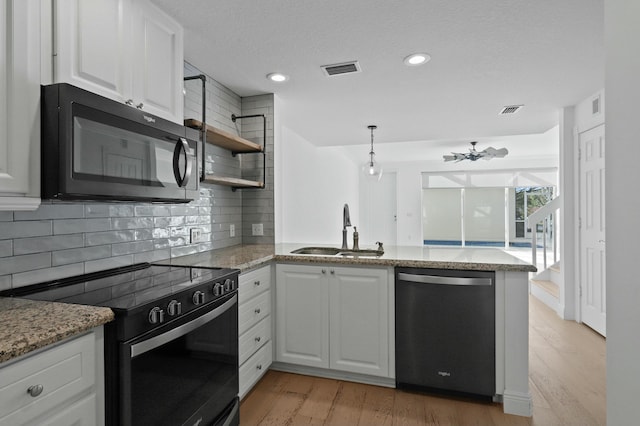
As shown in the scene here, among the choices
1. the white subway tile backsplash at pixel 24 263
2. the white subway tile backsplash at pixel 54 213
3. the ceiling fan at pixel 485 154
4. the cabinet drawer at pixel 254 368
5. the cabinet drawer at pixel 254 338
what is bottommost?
the cabinet drawer at pixel 254 368

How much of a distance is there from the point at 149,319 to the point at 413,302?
1.61 m

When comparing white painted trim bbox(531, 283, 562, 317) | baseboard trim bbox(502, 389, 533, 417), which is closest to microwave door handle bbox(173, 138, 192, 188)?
baseboard trim bbox(502, 389, 533, 417)

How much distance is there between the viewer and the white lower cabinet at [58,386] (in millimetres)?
859

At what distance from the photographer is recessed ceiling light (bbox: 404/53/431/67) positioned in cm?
244

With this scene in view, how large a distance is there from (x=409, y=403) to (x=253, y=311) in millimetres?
1170

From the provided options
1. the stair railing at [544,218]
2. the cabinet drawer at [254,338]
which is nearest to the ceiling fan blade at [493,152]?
the stair railing at [544,218]

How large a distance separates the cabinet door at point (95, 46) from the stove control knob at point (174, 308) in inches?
36.9

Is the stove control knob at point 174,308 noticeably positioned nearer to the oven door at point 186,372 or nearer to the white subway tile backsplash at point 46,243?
the oven door at point 186,372

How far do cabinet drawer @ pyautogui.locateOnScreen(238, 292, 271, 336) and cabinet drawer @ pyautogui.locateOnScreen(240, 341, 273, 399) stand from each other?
0.75 ft

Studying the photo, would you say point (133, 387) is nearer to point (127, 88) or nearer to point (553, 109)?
point (127, 88)

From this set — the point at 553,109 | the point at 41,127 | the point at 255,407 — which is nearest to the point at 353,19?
the point at 41,127

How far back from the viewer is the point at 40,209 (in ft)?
4.89

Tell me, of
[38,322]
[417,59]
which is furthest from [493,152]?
[38,322]

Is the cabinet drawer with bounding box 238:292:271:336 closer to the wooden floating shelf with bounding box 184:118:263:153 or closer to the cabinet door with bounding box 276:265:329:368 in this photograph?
the cabinet door with bounding box 276:265:329:368
